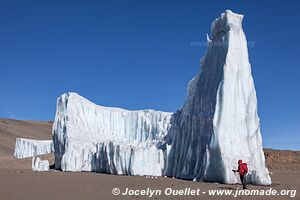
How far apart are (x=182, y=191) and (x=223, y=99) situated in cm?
754

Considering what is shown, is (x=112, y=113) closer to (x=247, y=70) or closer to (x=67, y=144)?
(x=67, y=144)

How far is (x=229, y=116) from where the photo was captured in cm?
1997

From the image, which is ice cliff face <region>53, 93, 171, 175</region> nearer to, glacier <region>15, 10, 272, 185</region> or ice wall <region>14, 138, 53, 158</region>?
glacier <region>15, 10, 272, 185</region>

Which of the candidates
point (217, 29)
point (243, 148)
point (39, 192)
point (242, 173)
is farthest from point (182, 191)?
point (217, 29)

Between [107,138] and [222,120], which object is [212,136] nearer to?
[222,120]

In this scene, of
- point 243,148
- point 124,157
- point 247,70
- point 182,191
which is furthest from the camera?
point 124,157

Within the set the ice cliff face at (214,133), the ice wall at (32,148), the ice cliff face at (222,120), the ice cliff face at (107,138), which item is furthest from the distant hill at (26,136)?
the ice cliff face at (222,120)

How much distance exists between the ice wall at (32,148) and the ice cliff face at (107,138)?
1813cm

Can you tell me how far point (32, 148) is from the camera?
53.7 m

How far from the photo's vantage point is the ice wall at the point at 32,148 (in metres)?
53.0

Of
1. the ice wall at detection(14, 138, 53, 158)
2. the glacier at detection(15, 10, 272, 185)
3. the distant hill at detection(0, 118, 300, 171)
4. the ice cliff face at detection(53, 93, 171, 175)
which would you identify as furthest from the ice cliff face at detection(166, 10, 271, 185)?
the ice wall at detection(14, 138, 53, 158)

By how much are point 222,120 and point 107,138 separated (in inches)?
696

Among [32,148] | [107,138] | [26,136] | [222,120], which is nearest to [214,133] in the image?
[222,120]

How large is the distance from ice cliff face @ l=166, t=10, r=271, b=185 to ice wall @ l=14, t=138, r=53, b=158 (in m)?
32.6
